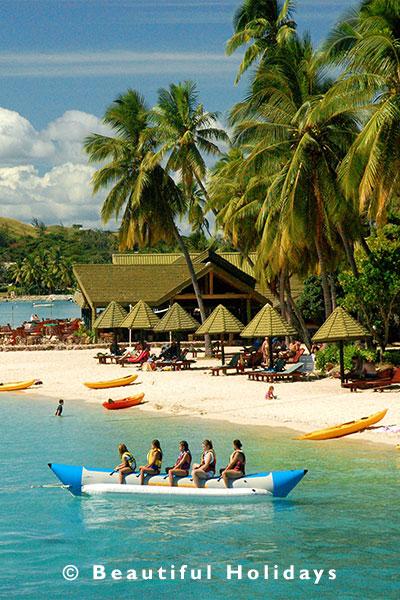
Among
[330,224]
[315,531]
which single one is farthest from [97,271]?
[315,531]

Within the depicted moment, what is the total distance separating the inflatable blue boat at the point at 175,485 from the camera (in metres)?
14.0

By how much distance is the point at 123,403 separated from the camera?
965 inches

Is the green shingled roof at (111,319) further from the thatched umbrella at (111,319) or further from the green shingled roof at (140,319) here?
the green shingled roof at (140,319)

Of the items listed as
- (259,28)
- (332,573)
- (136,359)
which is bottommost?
(332,573)

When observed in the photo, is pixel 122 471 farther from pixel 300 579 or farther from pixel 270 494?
pixel 300 579

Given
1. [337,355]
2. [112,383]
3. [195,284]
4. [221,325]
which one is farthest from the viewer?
[195,284]

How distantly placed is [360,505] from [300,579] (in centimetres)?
320

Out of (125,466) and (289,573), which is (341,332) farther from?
(289,573)

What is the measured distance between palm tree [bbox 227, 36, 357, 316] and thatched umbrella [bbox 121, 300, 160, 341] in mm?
6325

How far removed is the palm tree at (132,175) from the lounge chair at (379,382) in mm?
14148

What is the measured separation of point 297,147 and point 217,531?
15.6 metres

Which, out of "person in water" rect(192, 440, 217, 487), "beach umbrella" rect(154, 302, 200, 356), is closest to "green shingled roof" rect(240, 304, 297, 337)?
"beach umbrella" rect(154, 302, 200, 356)

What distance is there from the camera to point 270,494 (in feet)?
46.4

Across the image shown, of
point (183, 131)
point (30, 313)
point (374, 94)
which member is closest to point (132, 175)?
point (183, 131)
